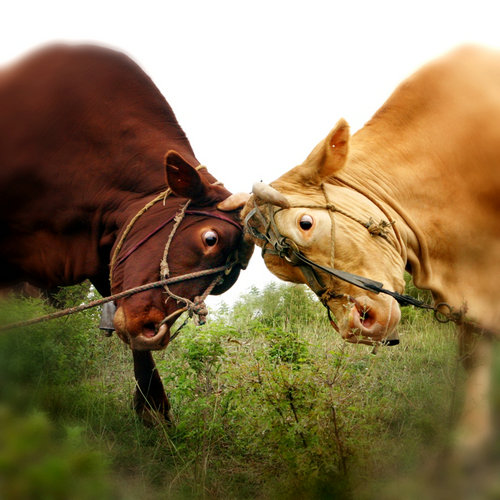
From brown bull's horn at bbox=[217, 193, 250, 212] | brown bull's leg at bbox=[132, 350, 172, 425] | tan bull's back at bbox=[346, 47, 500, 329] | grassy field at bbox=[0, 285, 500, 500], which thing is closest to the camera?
grassy field at bbox=[0, 285, 500, 500]

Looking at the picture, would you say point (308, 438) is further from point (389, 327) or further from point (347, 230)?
point (347, 230)

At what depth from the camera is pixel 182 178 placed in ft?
14.7

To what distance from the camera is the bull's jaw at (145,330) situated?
4141 millimetres

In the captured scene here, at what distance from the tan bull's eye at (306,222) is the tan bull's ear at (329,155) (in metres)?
0.34

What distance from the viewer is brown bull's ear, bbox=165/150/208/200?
171 inches

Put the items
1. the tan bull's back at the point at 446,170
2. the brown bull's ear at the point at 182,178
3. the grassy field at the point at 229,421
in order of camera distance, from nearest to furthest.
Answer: the grassy field at the point at 229,421 < the tan bull's back at the point at 446,170 < the brown bull's ear at the point at 182,178

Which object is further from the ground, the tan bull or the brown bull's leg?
the tan bull

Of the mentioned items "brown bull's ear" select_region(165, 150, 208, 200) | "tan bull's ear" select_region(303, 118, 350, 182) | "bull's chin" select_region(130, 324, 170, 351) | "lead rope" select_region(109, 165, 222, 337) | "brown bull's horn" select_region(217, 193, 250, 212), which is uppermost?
"tan bull's ear" select_region(303, 118, 350, 182)

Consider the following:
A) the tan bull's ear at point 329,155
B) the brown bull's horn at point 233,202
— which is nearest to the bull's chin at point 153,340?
the brown bull's horn at point 233,202

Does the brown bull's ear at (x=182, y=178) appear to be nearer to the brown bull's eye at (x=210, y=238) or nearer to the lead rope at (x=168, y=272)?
the lead rope at (x=168, y=272)

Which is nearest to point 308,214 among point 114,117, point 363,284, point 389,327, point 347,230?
point 347,230

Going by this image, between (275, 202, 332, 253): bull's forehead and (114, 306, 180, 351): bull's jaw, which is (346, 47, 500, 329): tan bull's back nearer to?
(275, 202, 332, 253): bull's forehead

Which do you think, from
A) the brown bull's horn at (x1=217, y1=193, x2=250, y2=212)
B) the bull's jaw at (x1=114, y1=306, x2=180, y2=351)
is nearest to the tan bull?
the brown bull's horn at (x1=217, y1=193, x2=250, y2=212)

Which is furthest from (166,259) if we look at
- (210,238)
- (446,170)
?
(446,170)
